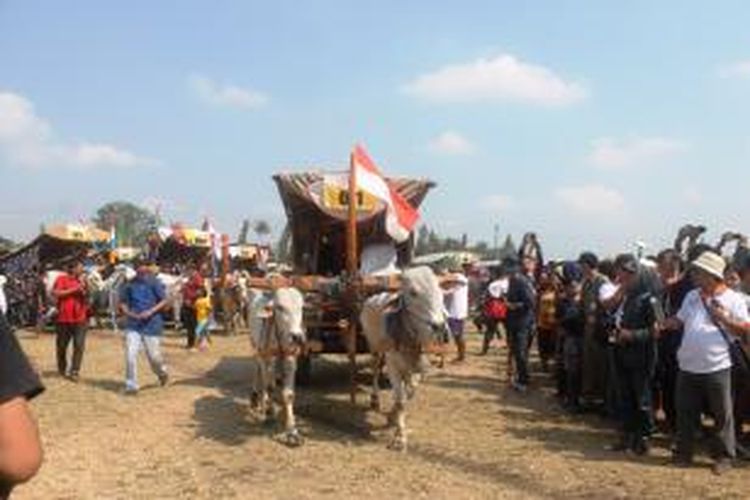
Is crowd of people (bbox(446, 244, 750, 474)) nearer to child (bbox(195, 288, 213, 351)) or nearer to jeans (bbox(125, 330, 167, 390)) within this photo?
jeans (bbox(125, 330, 167, 390))

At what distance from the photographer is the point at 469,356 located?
20656 mm

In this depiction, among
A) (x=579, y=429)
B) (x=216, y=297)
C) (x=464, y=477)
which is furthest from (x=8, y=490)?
(x=216, y=297)

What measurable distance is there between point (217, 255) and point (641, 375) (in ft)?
66.2

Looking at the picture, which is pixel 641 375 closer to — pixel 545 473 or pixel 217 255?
pixel 545 473

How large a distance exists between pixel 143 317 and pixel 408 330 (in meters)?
5.03

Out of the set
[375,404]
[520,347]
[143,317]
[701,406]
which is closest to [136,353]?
[143,317]

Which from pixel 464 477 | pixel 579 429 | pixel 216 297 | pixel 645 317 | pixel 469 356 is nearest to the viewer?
pixel 464 477

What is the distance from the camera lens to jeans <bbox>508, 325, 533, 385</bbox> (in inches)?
599

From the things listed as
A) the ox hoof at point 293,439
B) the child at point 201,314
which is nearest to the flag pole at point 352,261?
the ox hoof at point 293,439

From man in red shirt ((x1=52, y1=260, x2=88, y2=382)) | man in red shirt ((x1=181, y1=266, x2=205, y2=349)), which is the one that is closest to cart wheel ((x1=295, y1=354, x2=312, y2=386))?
man in red shirt ((x1=52, y1=260, x2=88, y2=382))

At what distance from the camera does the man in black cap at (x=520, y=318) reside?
49.5 feet

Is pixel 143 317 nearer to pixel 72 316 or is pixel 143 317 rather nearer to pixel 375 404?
pixel 72 316

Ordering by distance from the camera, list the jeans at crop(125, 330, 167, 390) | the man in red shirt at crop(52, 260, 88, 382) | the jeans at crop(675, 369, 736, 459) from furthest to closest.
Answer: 1. the man in red shirt at crop(52, 260, 88, 382)
2. the jeans at crop(125, 330, 167, 390)
3. the jeans at crop(675, 369, 736, 459)

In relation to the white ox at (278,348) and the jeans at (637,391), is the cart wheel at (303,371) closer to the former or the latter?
the white ox at (278,348)
